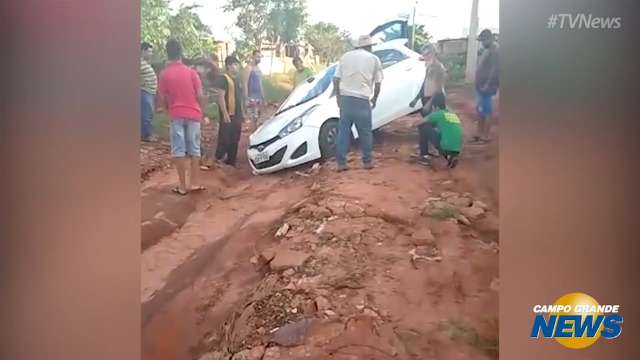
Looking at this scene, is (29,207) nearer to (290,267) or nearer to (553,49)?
(290,267)

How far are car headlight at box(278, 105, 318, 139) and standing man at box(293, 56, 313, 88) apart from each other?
0.39 feet

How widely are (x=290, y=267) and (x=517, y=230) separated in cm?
89

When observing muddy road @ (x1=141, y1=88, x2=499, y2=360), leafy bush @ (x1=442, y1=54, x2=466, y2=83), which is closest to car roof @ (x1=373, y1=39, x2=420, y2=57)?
leafy bush @ (x1=442, y1=54, x2=466, y2=83)

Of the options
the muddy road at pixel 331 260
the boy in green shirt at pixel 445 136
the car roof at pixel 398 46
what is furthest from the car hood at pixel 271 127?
the boy in green shirt at pixel 445 136

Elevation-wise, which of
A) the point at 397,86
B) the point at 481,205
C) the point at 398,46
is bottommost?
the point at 481,205

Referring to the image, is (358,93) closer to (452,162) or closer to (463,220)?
(452,162)

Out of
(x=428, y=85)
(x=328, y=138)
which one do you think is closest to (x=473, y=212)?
(x=428, y=85)

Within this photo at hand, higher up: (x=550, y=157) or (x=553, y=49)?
(x=553, y=49)

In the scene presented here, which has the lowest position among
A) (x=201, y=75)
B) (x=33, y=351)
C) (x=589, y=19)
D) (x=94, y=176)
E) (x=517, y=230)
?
(x=33, y=351)

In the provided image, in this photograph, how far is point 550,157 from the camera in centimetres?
226

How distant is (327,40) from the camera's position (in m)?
2.28

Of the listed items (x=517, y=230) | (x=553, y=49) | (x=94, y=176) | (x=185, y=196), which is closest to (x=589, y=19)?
(x=553, y=49)

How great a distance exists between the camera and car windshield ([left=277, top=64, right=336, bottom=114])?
230 centimetres

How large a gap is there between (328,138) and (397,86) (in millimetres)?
345
